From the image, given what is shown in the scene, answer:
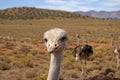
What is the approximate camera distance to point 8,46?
2453 centimetres

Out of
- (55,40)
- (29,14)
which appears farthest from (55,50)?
(29,14)

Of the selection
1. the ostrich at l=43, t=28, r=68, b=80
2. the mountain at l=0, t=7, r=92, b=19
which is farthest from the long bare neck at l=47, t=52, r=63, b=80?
the mountain at l=0, t=7, r=92, b=19

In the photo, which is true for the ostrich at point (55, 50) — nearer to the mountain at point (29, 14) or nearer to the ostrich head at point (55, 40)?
the ostrich head at point (55, 40)

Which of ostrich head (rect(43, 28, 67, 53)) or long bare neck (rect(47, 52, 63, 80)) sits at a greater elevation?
ostrich head (rect(43, 28, 67, 53))

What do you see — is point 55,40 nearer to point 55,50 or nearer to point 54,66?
point 55,50

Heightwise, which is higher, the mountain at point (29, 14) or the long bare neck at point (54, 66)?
the long bare neck at point (54, 66)

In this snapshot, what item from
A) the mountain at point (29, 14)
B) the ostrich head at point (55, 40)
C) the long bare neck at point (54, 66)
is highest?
the ostrich head at point (55, 40)

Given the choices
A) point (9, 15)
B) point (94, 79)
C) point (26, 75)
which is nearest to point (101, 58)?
point (26, 75)

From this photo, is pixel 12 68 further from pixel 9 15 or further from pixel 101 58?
pixel 9 15

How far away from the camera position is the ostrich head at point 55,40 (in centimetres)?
376

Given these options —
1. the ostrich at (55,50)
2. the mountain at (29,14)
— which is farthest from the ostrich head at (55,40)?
the mountain at (29,14)

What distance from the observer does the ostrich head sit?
3.76 meters

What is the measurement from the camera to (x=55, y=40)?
150 inches

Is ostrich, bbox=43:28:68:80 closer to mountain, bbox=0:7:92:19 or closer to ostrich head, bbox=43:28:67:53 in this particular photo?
ostrich head, bbox=43:28:67:53
